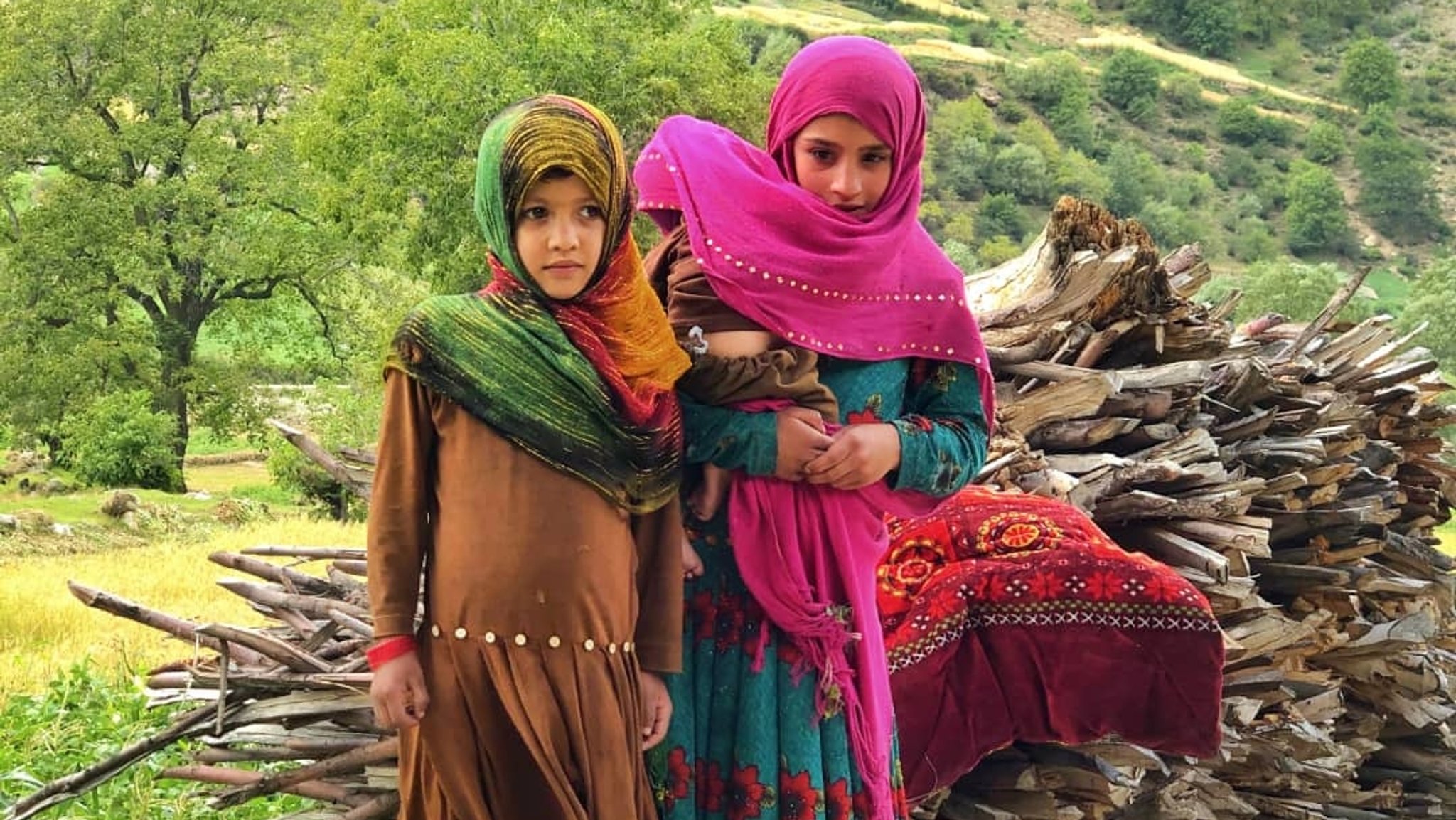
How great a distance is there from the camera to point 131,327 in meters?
23.1

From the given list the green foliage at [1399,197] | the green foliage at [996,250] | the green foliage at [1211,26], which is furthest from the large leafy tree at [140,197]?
the green foliage at [1211,26]

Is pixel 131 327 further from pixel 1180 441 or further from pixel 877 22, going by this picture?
pixel 877 22

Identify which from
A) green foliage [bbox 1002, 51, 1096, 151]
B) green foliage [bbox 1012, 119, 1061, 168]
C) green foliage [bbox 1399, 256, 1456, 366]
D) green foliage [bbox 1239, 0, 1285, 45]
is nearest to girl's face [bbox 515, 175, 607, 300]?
green foliage [bbox 1399, 256, 1456, 366]

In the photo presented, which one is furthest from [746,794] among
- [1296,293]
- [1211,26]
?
[1211,26]

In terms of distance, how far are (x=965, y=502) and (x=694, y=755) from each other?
147cm

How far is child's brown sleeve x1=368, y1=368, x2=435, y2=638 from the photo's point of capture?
1732 millimetres

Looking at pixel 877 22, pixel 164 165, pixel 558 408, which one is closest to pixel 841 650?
pixel 558 408

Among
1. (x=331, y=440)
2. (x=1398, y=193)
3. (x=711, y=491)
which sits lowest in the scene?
(x=331, y=440)

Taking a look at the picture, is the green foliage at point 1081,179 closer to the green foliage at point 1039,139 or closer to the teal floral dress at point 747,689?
the green foliage at point 1039,139

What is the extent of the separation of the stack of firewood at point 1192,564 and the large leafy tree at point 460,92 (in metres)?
14.0

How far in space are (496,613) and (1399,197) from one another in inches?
2110

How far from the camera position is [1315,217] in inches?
1831

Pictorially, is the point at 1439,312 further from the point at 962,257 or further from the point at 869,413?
the point at 869,413

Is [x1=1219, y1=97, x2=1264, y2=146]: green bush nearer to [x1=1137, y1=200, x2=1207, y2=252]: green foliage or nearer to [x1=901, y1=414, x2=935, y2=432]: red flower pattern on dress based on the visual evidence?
[x1=1137, y1=200, x2=1207, y2=252]: green foliage
